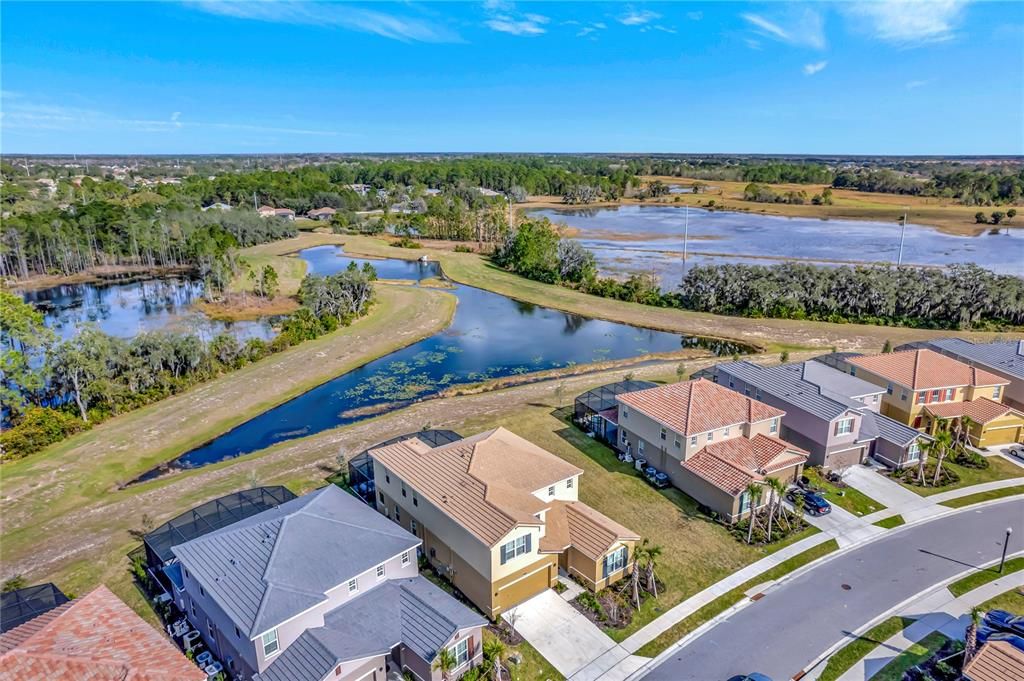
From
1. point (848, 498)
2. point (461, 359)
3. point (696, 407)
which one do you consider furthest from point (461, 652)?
point (461, 359)

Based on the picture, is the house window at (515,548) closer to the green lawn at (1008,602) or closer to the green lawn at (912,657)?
the green lawn at (912,657)

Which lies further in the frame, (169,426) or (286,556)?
(169,426)

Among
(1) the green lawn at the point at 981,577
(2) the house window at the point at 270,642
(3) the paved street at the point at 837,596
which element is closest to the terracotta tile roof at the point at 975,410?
(3) the paved street at the point at 837,596

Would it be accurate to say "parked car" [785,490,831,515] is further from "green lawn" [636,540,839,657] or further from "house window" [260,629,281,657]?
"house window" [260,629,281,657]

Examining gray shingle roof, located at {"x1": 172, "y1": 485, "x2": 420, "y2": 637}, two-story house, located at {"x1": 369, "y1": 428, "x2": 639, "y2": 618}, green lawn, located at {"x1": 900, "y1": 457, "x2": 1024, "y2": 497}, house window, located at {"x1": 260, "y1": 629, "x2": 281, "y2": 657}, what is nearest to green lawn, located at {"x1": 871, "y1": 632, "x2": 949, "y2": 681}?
two-story house, located at {"x1": 369, "y1": 428, "x2": 639, "y2": 618}

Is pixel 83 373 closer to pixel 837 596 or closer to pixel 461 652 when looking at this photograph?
pixel 461 652
